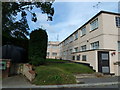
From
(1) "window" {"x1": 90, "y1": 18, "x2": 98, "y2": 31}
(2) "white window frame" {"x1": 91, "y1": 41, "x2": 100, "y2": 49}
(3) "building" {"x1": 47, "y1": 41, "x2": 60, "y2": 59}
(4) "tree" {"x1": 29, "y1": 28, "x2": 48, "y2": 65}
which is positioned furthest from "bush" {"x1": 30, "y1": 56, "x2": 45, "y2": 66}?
(3) "building" {"x1": 47, "y1": 41, "x2": 60, "y2": 59}

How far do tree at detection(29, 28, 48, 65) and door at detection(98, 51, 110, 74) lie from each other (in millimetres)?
6317

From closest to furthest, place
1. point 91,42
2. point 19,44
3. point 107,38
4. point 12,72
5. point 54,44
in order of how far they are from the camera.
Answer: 1. point 12,72
2. point 107,38
3. point 19,44
4. point 91,42
5. point 54,44

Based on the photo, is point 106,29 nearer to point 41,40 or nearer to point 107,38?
point 107,38

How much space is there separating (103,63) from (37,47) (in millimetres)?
7533

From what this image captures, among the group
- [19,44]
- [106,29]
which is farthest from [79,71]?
[19,44]

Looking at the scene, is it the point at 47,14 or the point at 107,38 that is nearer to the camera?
the point at 47,14

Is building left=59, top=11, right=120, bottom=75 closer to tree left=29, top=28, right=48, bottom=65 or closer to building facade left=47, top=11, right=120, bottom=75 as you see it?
building facade left=47, top=11, right=120, bottom=75

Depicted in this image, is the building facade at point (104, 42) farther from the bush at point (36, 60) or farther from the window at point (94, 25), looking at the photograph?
the bush at point (36, 60)

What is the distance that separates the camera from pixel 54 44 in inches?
2274

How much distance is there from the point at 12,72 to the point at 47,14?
7.58 m

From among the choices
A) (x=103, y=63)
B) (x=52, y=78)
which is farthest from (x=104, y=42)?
(x=52, y=78)

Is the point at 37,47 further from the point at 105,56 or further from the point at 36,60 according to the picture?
the point at 105,56

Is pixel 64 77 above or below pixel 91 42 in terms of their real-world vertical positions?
below

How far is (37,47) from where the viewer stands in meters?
11.1
